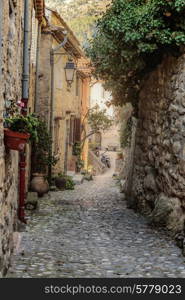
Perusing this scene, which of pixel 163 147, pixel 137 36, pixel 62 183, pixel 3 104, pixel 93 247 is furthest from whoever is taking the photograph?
pixel 62 183

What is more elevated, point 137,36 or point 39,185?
point 137,36

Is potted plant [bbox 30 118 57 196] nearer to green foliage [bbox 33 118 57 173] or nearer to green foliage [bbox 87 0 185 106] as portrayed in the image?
green foliage [bbox 33 118 57 173]

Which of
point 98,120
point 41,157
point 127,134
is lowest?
point 41,157

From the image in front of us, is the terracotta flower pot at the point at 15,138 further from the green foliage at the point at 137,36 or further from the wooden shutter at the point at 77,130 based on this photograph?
the wooden shutter at the point at 77,130

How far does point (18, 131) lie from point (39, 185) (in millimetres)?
8863

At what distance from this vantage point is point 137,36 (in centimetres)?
1040

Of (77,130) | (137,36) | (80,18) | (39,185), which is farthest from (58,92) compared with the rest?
(80,18)

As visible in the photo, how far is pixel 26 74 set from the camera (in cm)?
1062

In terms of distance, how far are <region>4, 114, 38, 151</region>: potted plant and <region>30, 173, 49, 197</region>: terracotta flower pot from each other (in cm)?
833

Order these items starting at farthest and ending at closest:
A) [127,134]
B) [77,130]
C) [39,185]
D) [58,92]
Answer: [77,130] → [58,92] → [127,134] → [39,185]

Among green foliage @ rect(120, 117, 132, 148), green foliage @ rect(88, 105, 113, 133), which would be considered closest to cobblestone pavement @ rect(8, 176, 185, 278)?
green foliage @ rect(120, 117, 132, 148)

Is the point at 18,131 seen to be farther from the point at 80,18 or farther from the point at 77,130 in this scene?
the point at 80,18

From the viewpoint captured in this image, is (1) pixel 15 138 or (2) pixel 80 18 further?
(2) pixel 80 18

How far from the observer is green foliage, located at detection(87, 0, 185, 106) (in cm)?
1013
